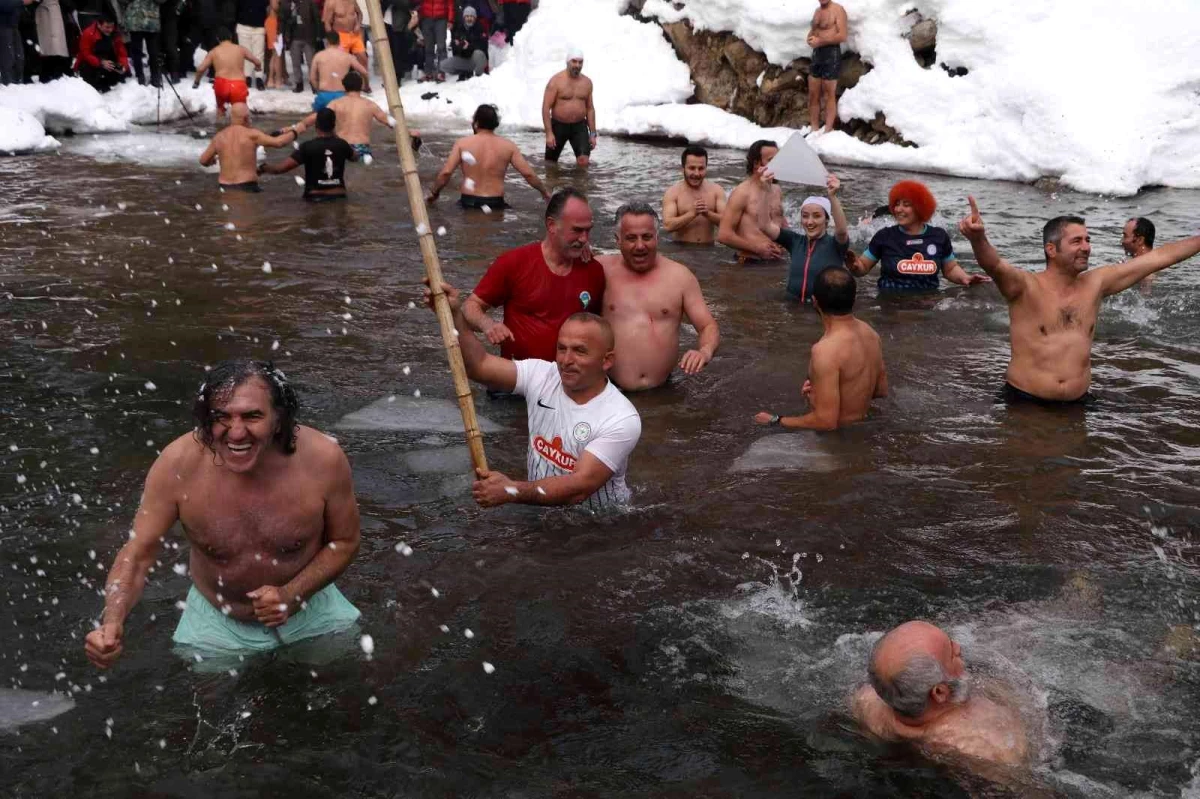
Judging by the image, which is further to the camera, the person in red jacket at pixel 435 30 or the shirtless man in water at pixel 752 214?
the person in red jacket at pixel 435 30

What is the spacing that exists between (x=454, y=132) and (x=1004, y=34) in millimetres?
7858

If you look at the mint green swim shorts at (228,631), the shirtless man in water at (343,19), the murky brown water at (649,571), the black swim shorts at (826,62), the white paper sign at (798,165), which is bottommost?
the murky brown water at (649,571)

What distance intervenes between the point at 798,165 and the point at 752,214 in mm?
1877

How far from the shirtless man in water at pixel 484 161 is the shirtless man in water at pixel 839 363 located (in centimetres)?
617

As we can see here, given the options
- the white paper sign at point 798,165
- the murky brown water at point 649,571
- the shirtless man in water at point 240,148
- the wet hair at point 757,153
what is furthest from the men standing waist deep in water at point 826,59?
the white paper sign at point 798,165

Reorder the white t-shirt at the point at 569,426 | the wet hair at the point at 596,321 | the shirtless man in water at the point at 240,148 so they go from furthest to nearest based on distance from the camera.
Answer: the shirtless man in water at the point at 240,148 → the white t-shirt at the point at 569,426 → the wet hair at the point at 596,321

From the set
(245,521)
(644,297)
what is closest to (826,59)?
(644,297)

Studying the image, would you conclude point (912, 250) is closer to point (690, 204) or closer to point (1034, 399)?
point (690, 204)

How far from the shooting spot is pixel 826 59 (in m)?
16.4

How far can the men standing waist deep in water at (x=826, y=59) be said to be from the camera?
16.2 meters

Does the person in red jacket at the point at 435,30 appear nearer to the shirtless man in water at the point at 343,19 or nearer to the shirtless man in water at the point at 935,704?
the shirtless man in water at the point at 343,19

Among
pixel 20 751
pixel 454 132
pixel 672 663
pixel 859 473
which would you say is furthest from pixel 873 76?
pixel 20 751

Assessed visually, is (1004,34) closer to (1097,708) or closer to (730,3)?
(730,3)

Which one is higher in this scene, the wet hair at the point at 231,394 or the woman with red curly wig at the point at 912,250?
the wet hair at the point at 231,394
